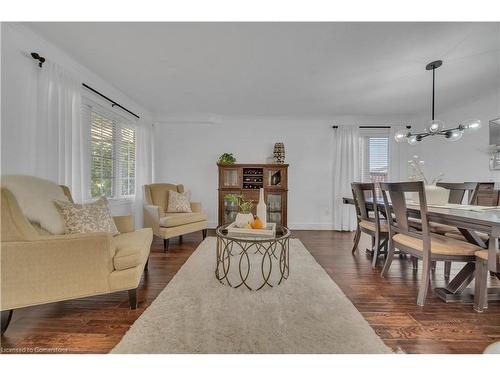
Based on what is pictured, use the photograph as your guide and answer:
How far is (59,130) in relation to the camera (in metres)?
2.34

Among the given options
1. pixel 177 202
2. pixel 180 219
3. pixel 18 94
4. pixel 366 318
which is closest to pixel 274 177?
pixel 177 202

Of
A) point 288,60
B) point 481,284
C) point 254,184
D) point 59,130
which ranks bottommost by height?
point 481,284

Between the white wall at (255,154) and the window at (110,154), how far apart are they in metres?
0.81

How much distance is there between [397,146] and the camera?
189 inches

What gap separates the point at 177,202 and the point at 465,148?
5086 mm

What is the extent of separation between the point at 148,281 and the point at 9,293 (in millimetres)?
965

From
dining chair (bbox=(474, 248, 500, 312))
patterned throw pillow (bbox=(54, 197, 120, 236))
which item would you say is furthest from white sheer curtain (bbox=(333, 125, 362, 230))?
patterned throw pillow (bbox=(54, 197, 120, 236))

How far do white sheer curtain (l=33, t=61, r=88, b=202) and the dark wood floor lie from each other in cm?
132

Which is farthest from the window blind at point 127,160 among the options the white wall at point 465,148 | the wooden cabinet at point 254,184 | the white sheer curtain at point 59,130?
the white wall at point 465,148

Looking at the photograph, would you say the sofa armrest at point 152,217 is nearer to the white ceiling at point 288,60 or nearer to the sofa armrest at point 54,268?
the sofa armrest at point 54,268

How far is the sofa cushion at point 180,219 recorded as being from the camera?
3161 millimetres

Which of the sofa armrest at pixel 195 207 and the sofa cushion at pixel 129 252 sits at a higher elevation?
the sofa armrest at pixel 195 207

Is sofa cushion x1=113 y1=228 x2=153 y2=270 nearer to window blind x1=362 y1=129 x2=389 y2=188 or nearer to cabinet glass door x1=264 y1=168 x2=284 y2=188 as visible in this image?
cabinet glass door x1=264 y1=168 x2=284 y2=188

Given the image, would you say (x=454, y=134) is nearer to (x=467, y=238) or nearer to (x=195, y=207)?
(x=467, y=238)
